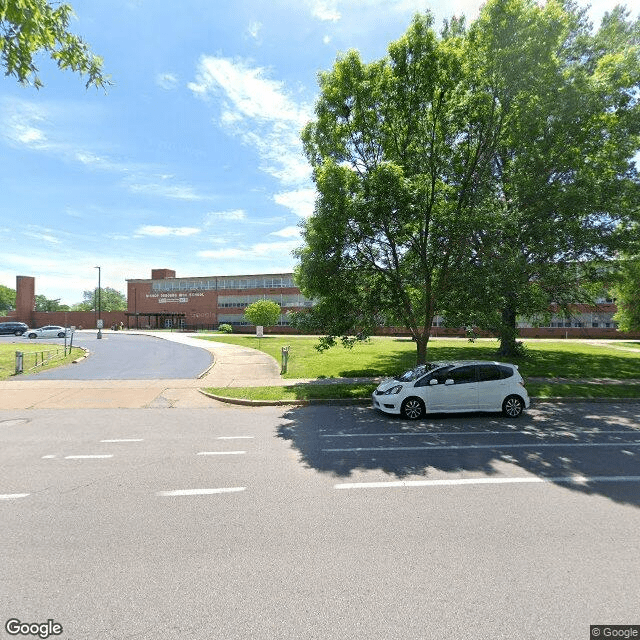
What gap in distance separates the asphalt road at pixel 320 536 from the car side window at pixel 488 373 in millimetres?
2263

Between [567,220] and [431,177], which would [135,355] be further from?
[567,220]

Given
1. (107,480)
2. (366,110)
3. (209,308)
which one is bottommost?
(107,480)

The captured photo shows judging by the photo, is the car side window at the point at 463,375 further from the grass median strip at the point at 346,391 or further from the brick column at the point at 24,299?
the brick column at the point at 24,299

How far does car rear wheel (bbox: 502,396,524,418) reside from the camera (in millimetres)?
10383

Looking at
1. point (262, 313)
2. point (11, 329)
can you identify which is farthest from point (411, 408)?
point (11, 329)

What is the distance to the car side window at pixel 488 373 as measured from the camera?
10.4 metres

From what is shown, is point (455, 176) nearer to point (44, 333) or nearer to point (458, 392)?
point (458, 392)

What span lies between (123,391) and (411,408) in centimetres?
1036

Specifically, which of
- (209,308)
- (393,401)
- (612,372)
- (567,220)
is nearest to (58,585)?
(393,401)

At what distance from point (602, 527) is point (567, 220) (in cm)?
1001

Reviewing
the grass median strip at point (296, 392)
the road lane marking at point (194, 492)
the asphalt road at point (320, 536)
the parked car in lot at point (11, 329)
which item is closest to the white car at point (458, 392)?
the asphalt road at point (320, 536)

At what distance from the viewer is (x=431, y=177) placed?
1248 cm

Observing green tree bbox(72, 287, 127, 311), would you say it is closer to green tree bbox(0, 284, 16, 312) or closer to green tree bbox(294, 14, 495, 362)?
green tree bbox(0, 284, 16, 312)

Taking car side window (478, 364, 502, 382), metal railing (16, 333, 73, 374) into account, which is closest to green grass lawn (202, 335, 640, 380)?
car side window (478, 364, 502, 382)
